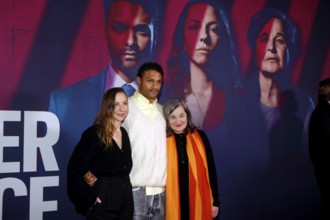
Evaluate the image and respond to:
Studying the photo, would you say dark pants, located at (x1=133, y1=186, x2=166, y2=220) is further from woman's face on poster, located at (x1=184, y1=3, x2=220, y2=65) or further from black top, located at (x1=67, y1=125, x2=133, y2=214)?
woman's face on poster, located at (x1=184, y1=3, x2=220, y2=65)

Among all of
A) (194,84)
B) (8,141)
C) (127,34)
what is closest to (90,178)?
(8,141)

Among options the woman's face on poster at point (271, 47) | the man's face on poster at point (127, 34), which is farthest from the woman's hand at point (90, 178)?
the woman's face on poster at point (271, 47)

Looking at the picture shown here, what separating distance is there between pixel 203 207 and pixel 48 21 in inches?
65.1

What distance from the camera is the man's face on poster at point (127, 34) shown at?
2816 mm

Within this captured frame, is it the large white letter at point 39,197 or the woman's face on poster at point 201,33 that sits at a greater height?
the woman's face on poster at point 201,33

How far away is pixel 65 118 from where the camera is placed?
8.61 ft

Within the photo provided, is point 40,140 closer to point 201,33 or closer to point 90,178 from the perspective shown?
point 90,178

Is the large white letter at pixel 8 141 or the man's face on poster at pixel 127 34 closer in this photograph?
the large white letter at pixel 8 141

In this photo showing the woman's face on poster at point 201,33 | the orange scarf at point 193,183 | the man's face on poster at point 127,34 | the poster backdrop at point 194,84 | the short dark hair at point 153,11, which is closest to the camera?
the orange scarf at point 193,183

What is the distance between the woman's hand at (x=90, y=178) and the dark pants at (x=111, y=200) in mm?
25

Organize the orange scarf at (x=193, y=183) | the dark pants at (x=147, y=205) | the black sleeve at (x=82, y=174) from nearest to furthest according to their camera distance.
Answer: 1. the black sleeve at (x=82, y=174)
2. the dark pants at (x=147, y=205)
3. the orange scarf at (x=193, y=183)

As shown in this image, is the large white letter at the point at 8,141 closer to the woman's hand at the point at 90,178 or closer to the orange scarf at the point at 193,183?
the woman's hand at the point at 90,178

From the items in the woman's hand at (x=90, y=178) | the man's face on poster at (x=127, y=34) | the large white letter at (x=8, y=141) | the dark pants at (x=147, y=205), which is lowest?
the dark pants at (x=147, y=205)

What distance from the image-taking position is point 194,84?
3180 mm
